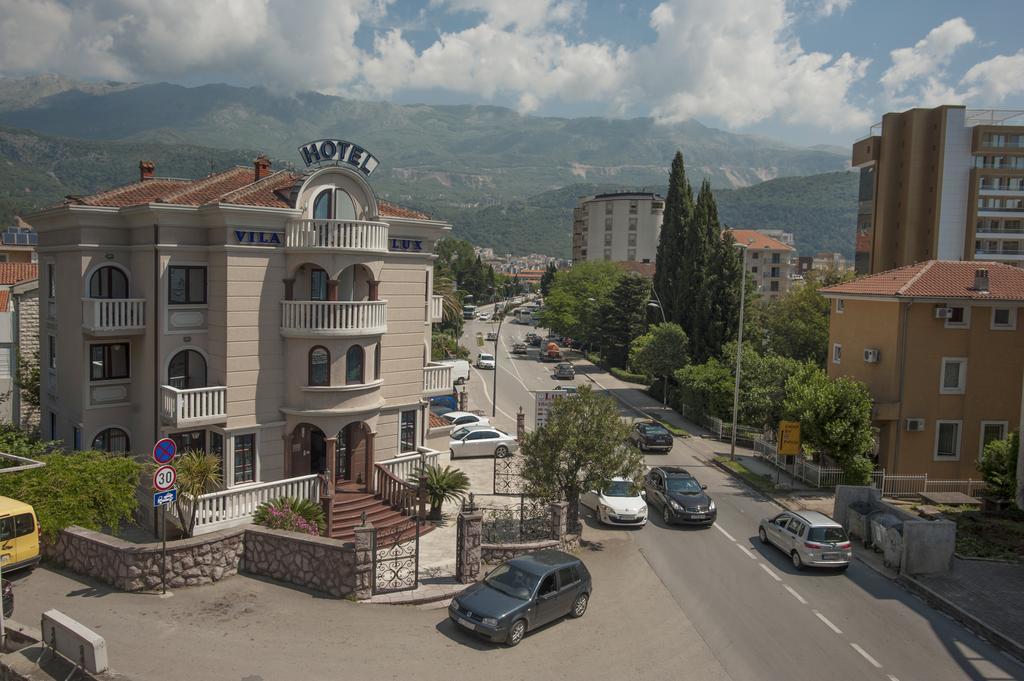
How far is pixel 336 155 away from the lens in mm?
21828

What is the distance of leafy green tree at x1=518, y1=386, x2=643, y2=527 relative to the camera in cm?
2081

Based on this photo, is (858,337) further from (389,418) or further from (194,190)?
(194,190)

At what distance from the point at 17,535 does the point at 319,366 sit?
8620 millimetres

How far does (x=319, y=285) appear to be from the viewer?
72.4 feet

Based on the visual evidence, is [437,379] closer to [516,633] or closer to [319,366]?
[319,366]

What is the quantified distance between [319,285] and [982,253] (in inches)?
3126

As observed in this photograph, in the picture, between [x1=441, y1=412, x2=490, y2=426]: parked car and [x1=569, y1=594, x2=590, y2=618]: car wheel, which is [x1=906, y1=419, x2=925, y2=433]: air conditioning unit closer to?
[x1=441, y1=412, x2=490, y2=426]: parked car

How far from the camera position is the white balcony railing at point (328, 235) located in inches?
824

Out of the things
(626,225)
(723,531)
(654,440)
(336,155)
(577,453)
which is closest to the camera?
(577,453)

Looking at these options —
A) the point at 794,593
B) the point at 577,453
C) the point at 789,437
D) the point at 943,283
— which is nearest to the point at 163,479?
the point at 577,453

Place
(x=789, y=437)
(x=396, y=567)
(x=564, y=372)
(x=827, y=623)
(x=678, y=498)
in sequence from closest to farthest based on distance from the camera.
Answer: (x=827, y=623) < (x=396, y=567) < (x=678, y=498) < (x=789, y=437) < (x=564, y=372)

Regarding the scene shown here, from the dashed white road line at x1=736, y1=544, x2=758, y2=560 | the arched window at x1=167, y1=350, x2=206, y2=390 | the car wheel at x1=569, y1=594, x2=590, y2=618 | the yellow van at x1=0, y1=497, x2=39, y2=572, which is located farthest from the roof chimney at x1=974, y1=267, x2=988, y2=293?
the yellow van at x1=0, y1=497, x2=39, y2=572

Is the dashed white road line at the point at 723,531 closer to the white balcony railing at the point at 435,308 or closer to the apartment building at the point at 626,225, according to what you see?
the white balcony railing at the point at 435,308

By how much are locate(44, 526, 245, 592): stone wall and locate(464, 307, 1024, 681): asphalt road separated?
10.1 metres
